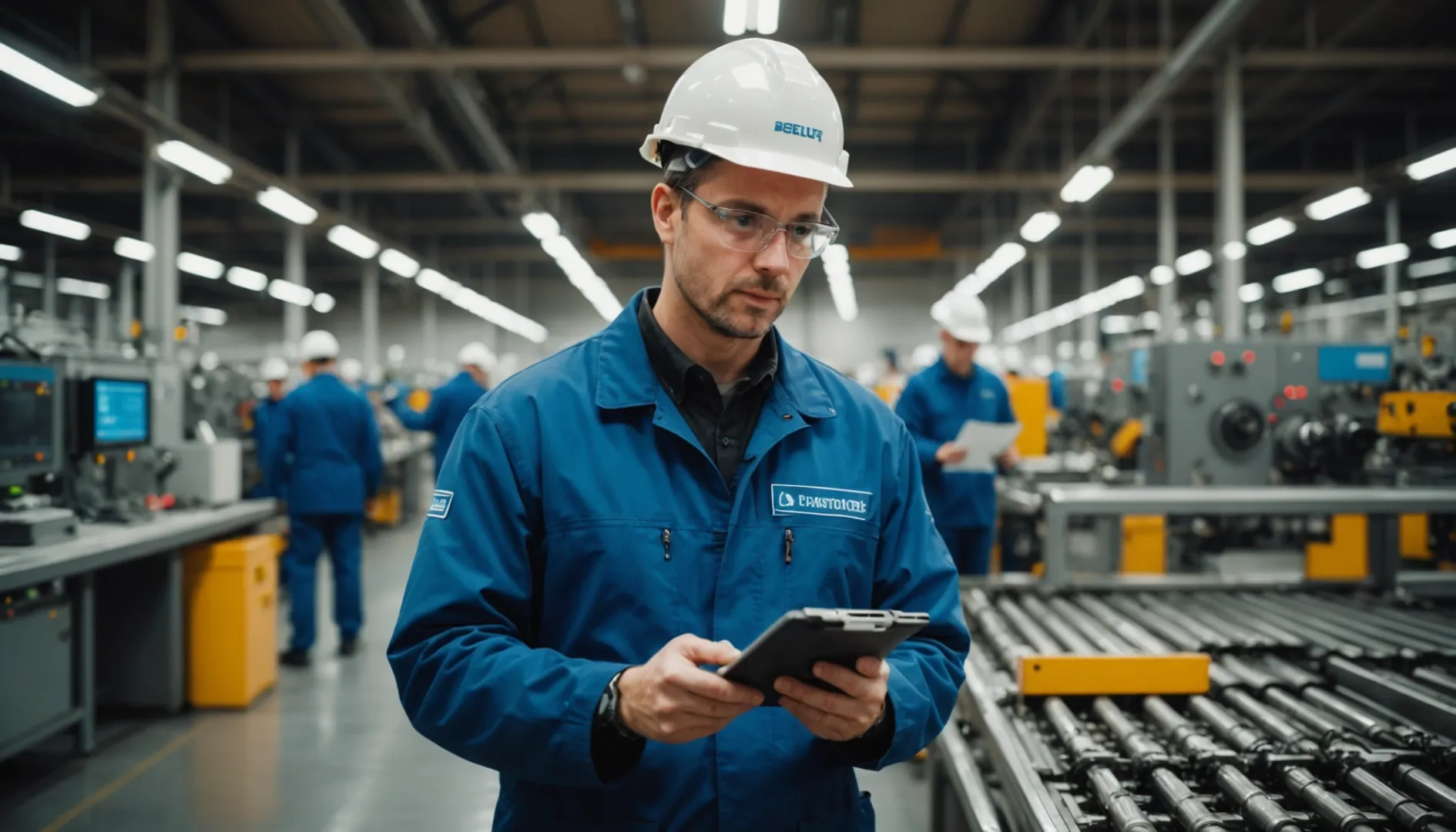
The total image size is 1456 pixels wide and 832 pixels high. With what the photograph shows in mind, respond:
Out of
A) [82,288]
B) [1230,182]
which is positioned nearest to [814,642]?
[1230,182]

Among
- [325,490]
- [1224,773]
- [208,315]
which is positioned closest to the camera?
[1224,773]

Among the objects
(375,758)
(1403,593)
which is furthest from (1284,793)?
(375,758)

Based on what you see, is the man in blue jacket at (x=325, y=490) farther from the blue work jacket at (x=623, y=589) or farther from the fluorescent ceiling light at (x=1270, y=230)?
the fluorescent ceiling light at (x=1270, y=230)

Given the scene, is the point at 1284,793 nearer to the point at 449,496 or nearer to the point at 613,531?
the point at 613,531

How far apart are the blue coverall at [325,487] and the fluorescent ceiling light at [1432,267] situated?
1813 cm

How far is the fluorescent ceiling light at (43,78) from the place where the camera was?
15.4 feet

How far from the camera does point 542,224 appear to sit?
10.4 m

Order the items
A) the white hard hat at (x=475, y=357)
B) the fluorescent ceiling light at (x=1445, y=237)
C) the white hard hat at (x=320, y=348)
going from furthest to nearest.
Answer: the fluorescent ceiling light at (x=1445, y=237)
the white hard hat at (x=475, y=357)
the white hard hat at (x=320, y=348)

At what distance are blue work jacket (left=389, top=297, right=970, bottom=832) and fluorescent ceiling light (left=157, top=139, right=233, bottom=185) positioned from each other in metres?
6.65

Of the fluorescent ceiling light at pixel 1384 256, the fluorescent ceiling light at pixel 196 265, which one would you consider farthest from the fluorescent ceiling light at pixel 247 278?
the fluorescent ceiling light at pixel 1384 256

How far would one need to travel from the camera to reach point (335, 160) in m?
12.4

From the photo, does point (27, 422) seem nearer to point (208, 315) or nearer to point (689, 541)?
point (689, 541)

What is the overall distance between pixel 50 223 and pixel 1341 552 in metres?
13.8

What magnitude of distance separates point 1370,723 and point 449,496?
5.82ft
